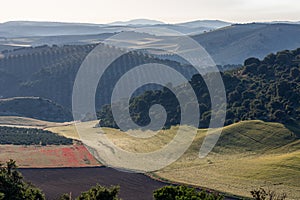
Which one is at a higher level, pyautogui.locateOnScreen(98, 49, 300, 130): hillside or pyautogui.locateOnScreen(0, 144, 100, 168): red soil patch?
pyautogui.locateOnScreen(98, 49, 300, 130): hillside

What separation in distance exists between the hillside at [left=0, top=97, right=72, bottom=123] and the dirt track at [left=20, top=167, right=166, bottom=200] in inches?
3262

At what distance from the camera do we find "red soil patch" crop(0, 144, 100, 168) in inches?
3110

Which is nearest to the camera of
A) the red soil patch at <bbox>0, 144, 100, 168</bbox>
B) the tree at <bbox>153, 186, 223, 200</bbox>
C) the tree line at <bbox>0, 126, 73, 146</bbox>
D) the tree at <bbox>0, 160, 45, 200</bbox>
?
the tree at <bbox>153, 186, 223, 200</bbox>

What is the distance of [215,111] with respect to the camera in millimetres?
102125

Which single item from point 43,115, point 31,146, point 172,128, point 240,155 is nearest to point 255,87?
point 172,128

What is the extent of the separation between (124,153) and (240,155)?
1743cm

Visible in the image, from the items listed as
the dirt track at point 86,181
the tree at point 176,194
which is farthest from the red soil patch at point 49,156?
the tree at point 176,194

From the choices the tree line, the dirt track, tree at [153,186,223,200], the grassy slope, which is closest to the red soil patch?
the dirt track

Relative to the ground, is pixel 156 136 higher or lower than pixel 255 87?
lower

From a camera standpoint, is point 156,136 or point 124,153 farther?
point 156,136

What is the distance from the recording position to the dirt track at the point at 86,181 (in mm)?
62219

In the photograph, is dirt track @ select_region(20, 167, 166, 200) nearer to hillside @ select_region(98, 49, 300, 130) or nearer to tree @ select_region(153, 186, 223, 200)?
tree @ select_region(153, 186, 223, 200)

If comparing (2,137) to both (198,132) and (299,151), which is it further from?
(299,151)

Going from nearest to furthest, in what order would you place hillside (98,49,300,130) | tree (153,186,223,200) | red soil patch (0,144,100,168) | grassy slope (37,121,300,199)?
tree (153,186,223,200) → grassy slope (37,121,300,199) → red soil patch (0,144,100,168) → hillside (98,49,300,130)
